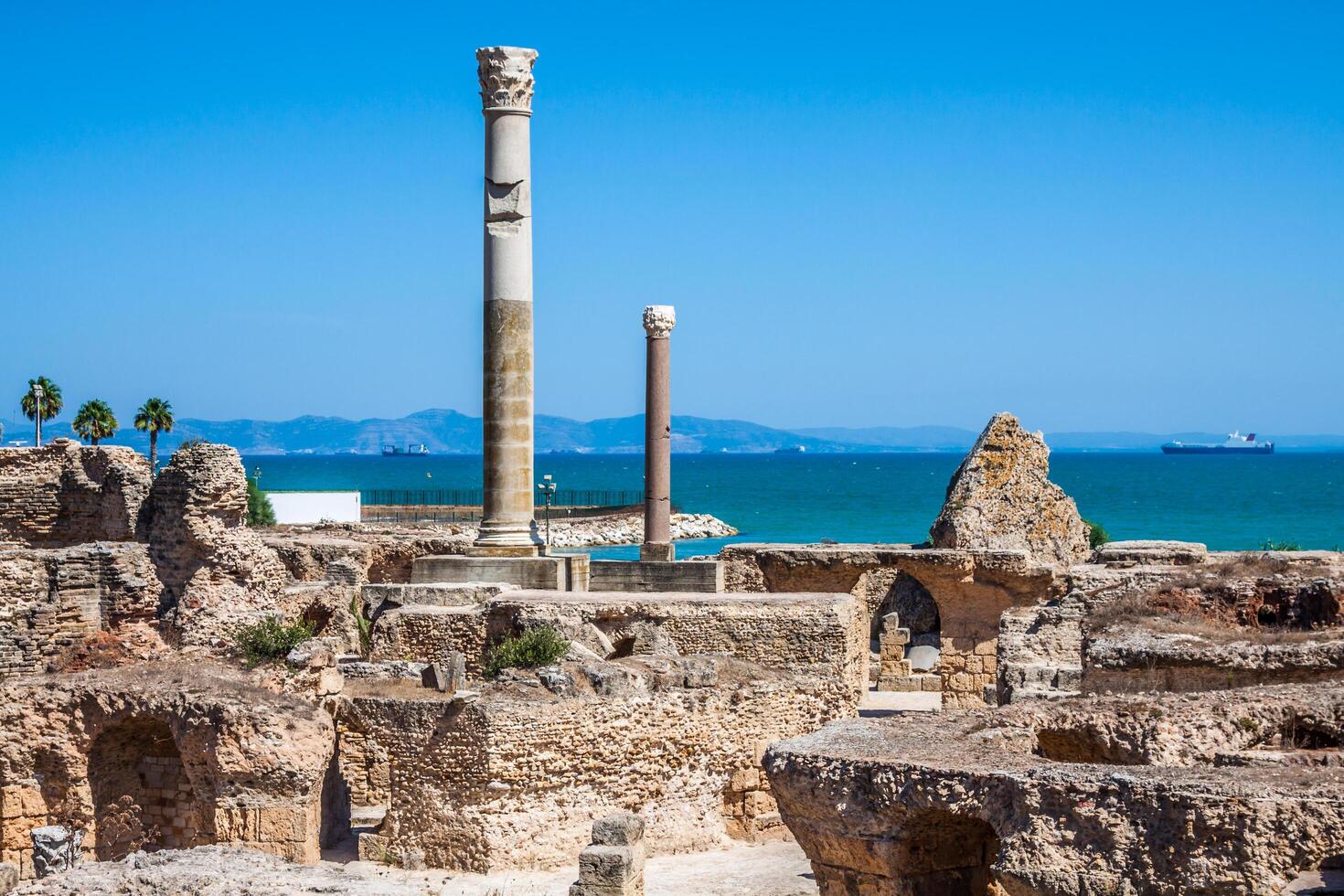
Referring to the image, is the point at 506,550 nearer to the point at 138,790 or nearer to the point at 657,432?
the point at 657,432

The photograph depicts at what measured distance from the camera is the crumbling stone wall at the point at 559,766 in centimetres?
1602

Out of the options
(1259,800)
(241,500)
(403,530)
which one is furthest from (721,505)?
(1259,800)

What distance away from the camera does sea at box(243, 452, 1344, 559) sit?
88250 millimetres

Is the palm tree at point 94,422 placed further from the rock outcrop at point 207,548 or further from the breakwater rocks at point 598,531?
the rock outcrop at point 207,548

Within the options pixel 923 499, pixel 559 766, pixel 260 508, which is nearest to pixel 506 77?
pixel 559 766

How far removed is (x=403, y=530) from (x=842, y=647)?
24.6 meters

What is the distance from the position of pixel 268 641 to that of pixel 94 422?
39.9 meters

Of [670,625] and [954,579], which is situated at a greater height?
[954,579]

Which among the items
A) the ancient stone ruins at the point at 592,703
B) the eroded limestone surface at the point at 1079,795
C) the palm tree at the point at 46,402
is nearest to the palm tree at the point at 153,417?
the palm tree at the point at 46,402

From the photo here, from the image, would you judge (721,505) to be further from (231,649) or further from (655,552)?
(231,649)

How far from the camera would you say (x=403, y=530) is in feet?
145

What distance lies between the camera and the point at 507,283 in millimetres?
23703

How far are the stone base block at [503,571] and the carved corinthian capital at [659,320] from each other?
5189mm

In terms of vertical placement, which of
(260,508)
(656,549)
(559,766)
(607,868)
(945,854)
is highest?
(260,508)
